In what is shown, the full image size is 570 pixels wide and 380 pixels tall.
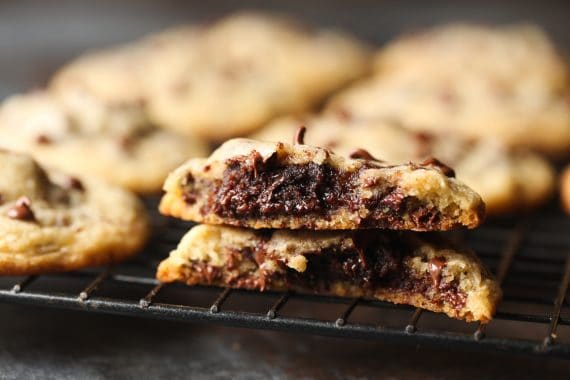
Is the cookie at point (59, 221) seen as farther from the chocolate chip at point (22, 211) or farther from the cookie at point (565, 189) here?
the cookie at point (565, 189)

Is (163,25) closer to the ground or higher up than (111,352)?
higher up

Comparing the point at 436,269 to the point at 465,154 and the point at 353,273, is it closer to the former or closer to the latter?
the point at 353,273

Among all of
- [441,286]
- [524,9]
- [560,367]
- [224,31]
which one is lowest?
[560,367]

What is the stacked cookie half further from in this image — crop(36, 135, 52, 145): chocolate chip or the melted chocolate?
crop(36, 135, 52, 145): chocolate chip

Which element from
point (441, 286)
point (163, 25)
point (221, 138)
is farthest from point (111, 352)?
point (163, 25)

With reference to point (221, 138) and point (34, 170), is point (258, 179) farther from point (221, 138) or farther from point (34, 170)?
point (221, 138)

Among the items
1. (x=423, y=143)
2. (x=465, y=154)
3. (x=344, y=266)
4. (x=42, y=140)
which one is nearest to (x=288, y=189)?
(x=344, y=266)
